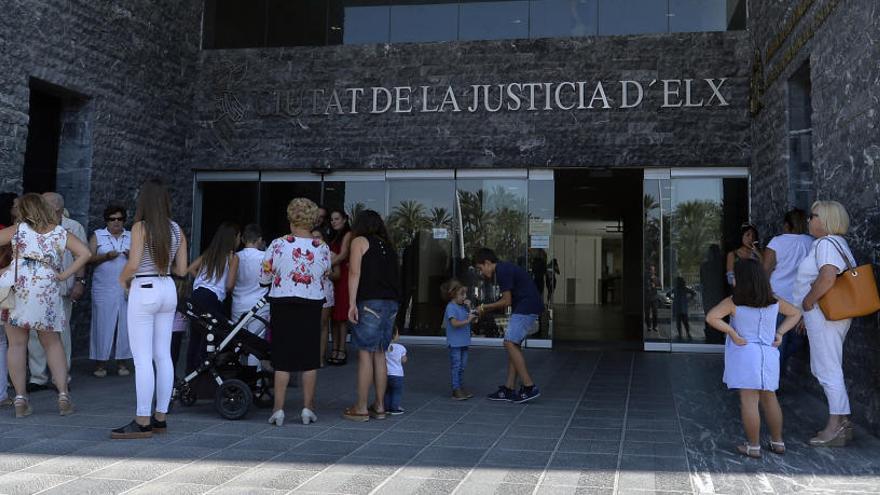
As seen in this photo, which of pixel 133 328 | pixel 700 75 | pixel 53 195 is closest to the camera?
pixel 133 328

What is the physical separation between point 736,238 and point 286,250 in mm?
7353

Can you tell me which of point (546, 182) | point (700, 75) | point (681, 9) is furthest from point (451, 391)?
point (681, 9)

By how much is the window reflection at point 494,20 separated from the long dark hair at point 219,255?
20.2 feet

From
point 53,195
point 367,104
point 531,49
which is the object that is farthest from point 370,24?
point 53,195

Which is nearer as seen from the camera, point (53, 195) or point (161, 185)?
point (161, 185)

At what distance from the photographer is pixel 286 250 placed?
17.6 feet

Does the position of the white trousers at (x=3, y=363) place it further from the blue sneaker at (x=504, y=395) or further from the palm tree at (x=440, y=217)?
the palm tree at (x=440, y=217)

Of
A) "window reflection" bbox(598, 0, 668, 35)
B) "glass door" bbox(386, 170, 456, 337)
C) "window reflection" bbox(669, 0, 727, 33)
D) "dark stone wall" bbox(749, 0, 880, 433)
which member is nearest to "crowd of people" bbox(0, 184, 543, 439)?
"dark stone wall" bbox(749, 0, 880, 433)

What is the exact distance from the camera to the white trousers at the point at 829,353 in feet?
16.5

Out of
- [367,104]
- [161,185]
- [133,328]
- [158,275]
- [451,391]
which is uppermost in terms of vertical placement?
[367,104]

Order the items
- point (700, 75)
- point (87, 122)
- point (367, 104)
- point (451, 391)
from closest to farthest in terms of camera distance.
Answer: point (451, 391), point (87, 122), point (700, 75), point (367, 104)

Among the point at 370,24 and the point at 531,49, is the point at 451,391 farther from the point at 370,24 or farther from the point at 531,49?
the point at 370,24

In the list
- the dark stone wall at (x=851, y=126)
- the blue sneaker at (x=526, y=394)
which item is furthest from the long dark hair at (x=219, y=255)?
the dark stone wall at (x=851, y=126)

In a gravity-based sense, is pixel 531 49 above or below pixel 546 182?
above
